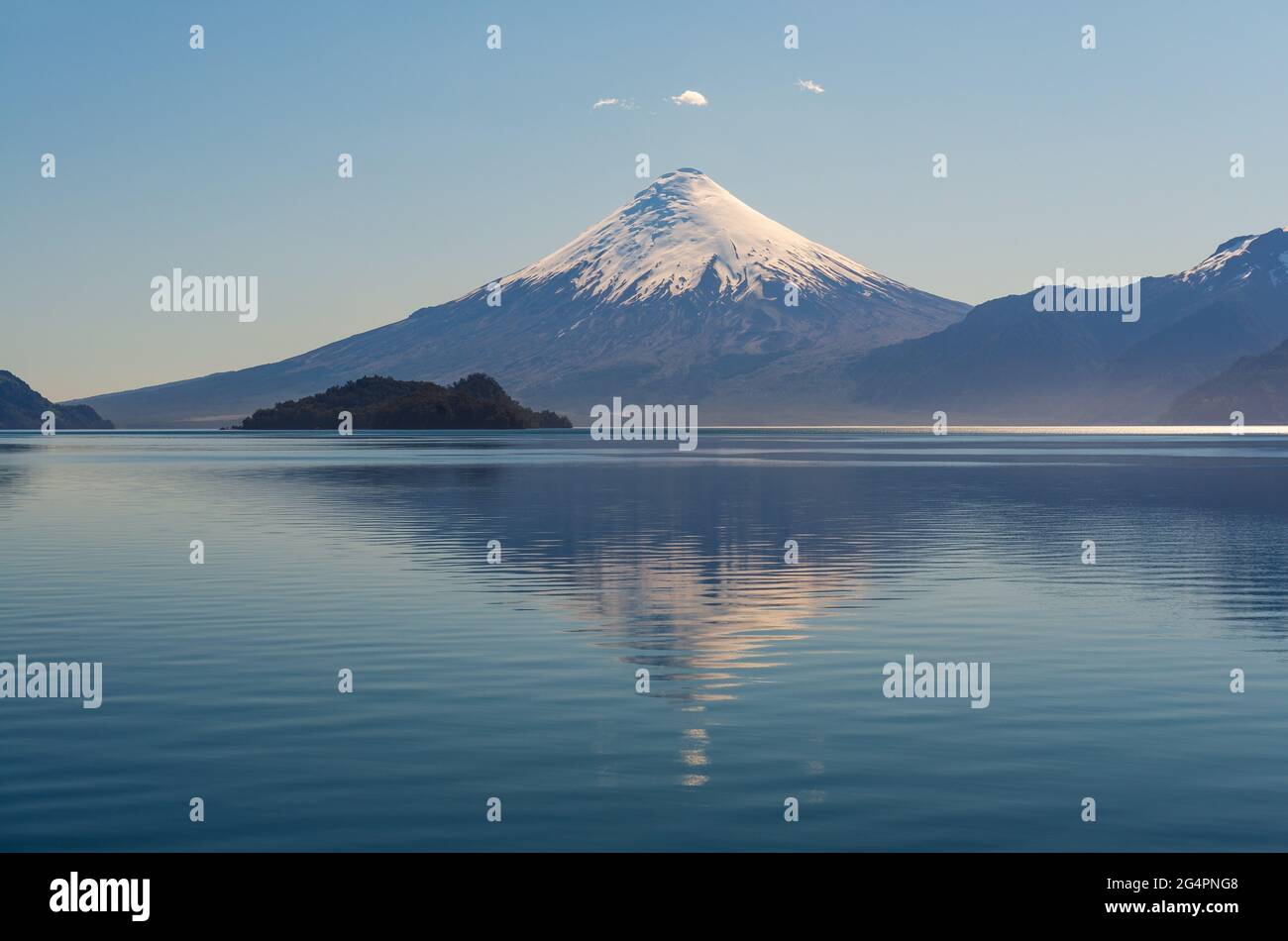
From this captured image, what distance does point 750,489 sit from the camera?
10525 cm

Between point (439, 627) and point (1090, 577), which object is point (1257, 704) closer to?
point (439, 627)

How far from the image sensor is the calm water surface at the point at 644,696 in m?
17.9

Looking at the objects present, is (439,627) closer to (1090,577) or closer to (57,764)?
(57,764)

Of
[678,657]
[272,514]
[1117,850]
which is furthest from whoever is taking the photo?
[272,514]

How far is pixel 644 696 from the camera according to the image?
25797mm

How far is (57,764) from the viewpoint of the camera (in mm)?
21062

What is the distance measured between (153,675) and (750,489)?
258 ft

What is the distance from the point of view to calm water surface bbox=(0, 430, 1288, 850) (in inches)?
706

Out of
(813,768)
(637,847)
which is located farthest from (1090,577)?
(637,847)
